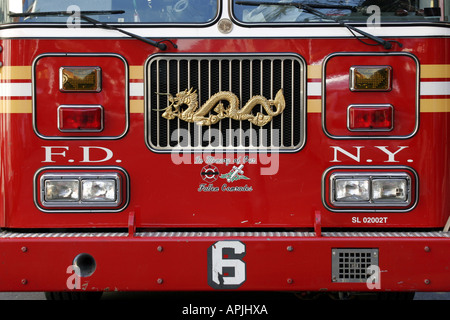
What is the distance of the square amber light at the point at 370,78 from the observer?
11.3 feet

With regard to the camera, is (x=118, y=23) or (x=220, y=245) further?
(x=118, y=23)

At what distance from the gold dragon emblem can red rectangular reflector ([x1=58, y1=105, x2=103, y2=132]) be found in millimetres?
412

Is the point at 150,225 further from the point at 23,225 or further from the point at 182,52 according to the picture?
the point at 182,52

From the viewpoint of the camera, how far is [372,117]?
3.46 meters

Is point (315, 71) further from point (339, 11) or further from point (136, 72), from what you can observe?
point (136, 72)

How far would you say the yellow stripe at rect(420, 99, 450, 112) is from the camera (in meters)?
3.44

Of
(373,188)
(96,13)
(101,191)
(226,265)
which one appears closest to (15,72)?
(96,13)

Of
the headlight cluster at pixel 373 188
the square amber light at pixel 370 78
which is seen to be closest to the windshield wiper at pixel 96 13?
the square amber light at pixel 370 78

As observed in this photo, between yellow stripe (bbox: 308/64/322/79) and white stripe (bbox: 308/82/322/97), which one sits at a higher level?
yellow stripe (bbox: 308/64/322/79)

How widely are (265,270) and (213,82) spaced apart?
3.91ft

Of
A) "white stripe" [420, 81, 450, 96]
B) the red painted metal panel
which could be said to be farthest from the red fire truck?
the red painted metal panel

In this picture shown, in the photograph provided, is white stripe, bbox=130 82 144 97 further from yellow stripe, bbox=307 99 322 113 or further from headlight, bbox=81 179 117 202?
yellow stripe, bbox=307 99 322 113

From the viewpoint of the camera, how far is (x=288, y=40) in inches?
136

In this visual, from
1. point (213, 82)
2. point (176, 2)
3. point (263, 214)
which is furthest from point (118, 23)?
point (263, 214)
